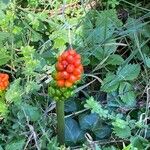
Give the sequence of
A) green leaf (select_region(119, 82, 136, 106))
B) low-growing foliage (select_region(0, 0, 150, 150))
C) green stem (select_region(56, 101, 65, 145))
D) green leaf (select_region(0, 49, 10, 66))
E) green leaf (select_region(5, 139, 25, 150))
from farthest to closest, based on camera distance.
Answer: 1. green leaf (select_region(0, 49, 10, 66))
2. green leaf (select_region(119, 82, 136, 106))
3. low-growing foliage (select_region(0, 0, 150, 150))
4. green leaf (select_region(5, 139, 25, 150))
5. green stem (select_region(56, 101, 65, 145))

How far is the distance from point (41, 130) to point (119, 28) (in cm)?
71

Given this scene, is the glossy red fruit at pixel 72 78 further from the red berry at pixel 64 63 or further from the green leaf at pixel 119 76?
the green leaf at pixel 119 76

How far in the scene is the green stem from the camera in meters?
1.69

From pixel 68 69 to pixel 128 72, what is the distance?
64 centimetres

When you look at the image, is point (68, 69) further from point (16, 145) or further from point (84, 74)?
point (84, 74)

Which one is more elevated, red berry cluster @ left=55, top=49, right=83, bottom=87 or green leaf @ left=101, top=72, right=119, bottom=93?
red berry cluster @ left=55, top=49, right=83, bottom=87

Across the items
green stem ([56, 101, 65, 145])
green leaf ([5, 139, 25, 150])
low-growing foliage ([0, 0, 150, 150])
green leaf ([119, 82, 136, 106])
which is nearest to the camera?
green stem ([56, 101, 65, 145])

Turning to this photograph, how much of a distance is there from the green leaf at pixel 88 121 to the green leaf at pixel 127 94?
16 centimetres

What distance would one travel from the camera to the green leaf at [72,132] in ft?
6.41

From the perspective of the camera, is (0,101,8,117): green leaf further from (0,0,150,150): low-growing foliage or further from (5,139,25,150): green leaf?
(5,139,25,150): green leaf

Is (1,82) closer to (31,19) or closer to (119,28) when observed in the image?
(31,19)

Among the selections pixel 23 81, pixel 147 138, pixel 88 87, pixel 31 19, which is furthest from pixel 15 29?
pixel 147 138

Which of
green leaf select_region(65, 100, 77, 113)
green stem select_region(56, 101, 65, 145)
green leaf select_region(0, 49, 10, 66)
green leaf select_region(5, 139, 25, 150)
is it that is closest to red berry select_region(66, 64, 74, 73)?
green stem select_region(56, 101, 65, 145)

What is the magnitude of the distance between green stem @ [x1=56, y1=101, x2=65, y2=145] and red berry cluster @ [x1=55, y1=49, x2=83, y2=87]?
0.47 ft
